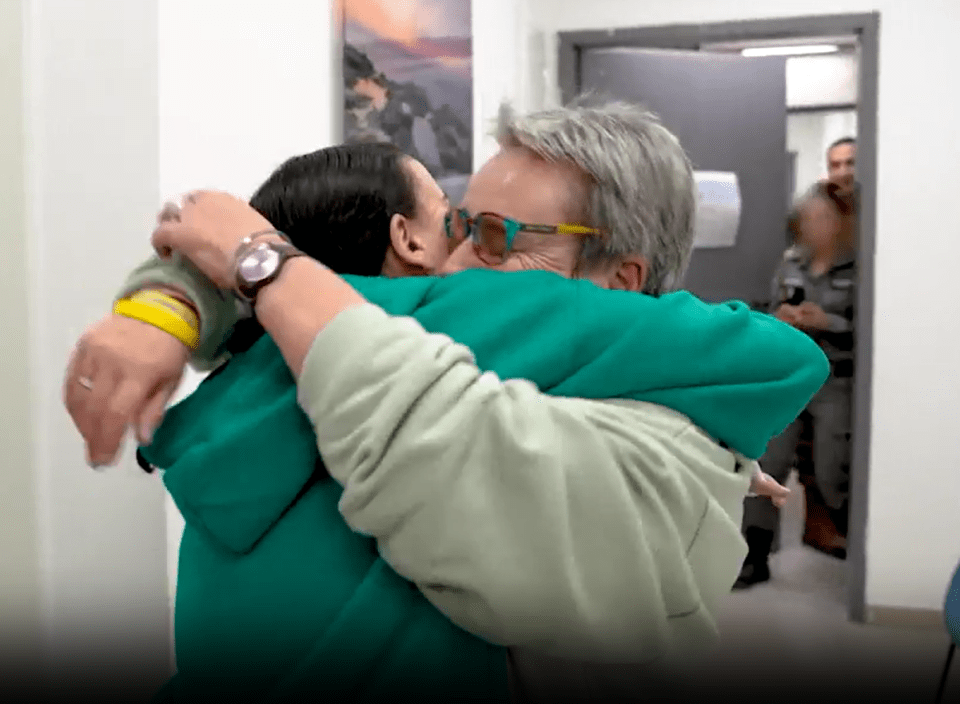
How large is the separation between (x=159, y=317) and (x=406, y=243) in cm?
26

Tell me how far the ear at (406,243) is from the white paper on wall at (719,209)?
2786 millimetres

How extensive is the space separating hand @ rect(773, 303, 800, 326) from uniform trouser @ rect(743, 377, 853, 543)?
0.29 m

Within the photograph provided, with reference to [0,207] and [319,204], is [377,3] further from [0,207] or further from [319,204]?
[319,204]

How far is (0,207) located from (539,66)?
8.55 ft

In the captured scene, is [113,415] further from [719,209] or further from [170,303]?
[719,209]

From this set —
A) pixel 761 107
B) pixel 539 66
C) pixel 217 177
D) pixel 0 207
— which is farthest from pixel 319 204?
pixel 761 107

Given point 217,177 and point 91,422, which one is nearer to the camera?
point 91,422

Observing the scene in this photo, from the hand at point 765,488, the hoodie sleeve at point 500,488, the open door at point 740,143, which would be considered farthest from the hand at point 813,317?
the hoodie sleeve at point 500,488

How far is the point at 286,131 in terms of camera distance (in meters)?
1.79

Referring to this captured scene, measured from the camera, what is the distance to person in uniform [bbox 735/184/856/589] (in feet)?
11.5

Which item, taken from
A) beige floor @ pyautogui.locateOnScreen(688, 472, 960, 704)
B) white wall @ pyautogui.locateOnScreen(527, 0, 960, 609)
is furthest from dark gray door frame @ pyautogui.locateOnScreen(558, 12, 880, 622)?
beige floor @ pyautogui.locateOnScreen(688, 472, 960, 704)

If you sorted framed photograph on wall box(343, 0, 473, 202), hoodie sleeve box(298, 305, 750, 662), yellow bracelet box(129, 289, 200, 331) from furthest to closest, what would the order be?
1. framed photograph on wall box(343, 0, 473, 202)
2. yellow bracelet box(129, 289, 200, 331)
3. hoodie sleeve box(298, 305, 750, 662)

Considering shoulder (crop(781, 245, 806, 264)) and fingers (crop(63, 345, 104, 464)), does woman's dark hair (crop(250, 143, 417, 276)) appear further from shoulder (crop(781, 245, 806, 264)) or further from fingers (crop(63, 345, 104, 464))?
shoulder (crop(781, 245, 806, 264))

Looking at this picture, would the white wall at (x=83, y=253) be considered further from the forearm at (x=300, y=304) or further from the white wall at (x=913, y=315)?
the white wall at (x=913, y=315)
